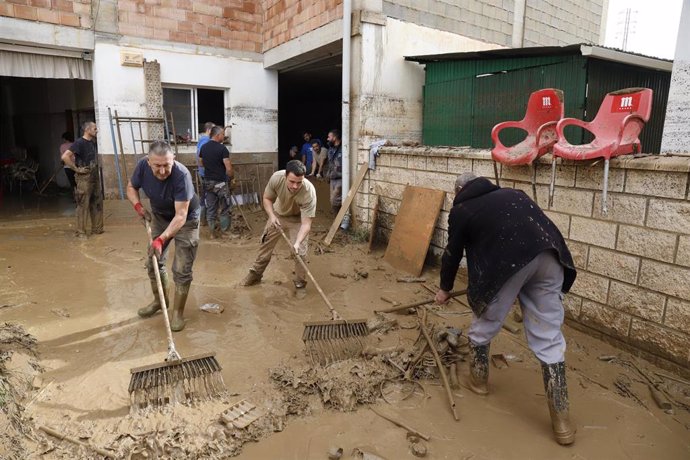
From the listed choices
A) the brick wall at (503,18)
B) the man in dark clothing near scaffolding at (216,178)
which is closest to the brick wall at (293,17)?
the brick wall at (503,18)

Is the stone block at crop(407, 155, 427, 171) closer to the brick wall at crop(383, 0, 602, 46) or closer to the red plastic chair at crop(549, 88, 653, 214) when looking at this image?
the red plastic chair at crop(549, 88, 653, 214)

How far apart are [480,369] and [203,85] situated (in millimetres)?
7954

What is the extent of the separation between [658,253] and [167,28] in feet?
28.3

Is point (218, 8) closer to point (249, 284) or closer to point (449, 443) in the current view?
point (249, 284)

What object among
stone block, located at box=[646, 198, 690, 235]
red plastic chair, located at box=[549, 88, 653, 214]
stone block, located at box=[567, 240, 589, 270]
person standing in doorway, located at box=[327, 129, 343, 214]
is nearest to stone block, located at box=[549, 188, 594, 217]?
red plastic chair, located at box=[549, 88, 653, 214]

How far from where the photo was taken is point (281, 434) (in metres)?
2.89

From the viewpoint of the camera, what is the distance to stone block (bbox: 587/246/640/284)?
3.81 meters

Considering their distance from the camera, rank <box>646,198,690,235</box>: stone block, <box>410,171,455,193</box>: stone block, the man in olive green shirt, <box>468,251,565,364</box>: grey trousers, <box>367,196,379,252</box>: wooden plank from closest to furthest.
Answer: <box>468,251,565,364</box>: grey trousers < <box>646,198,690,235</box>: stone block < the man in olive green shirt < <box>410,171,455,193</box>: stone block < <box>367,196,379,252</box>: wooden plank

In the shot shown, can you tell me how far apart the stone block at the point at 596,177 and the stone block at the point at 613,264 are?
1.82 ft

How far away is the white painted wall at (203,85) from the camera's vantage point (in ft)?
26.9

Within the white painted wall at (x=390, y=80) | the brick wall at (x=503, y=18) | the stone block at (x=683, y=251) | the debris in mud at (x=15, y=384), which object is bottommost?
the debris in mud at (x=15, y=384)

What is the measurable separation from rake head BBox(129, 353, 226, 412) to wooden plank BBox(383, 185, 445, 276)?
10.9 feet

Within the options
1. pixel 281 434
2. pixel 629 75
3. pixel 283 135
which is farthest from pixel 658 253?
pixel 283 135

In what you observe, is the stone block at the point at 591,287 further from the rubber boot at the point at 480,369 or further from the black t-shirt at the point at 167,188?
the black t-shirt at the point at 167,188
